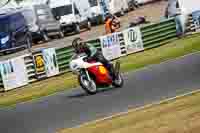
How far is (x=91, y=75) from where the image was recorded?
63.2 feet

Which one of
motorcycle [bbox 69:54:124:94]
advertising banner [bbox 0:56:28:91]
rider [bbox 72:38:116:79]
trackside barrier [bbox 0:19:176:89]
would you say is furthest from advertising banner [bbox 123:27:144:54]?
rider [bbox 72:38:116:79]

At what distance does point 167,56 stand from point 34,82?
17.6ft

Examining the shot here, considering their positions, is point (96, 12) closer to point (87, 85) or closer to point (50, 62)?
point (50, 62)

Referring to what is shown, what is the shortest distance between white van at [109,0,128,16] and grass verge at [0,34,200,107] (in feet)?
67.2

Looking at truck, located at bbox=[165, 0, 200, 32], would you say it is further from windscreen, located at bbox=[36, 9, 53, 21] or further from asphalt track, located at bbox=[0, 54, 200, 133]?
asphalt track, located at bbox=[0, 54, 200, 133]

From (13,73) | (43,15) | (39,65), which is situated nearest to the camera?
(13,73)

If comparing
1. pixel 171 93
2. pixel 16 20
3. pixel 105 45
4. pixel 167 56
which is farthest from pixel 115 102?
pixel 16 20

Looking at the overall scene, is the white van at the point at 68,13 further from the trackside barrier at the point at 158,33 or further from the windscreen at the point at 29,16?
the trackside barrier at the point at 158,33

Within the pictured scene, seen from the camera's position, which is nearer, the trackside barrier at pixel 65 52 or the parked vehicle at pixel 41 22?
the trackside barrier at pixel 65 52

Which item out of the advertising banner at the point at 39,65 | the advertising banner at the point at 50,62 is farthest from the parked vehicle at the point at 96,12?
the advertising banner at the point at 39,65

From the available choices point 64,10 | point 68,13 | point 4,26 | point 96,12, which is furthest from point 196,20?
point 96,12

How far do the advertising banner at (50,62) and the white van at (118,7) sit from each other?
80.7ft

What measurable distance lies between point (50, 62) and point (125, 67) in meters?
3.52

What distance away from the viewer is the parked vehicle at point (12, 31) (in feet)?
141
